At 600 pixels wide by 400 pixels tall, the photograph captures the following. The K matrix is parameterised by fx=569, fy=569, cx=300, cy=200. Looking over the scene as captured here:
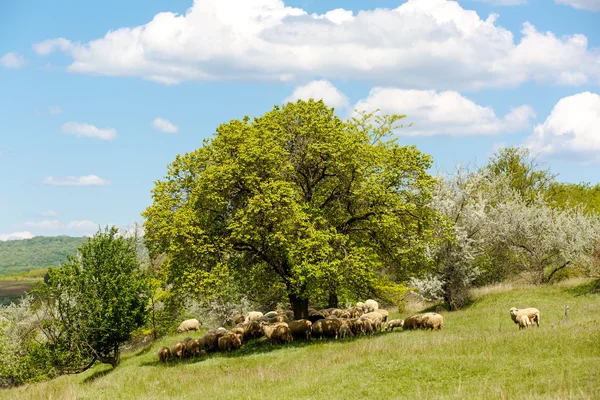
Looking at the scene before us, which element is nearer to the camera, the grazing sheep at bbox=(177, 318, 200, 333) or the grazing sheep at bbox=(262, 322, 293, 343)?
the grazing sheep at bbox=(262, 322, 293, 343)

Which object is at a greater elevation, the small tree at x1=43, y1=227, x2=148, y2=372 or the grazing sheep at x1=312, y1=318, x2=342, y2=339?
the small tree at x1=43, y1=227, x2=148, y2=372

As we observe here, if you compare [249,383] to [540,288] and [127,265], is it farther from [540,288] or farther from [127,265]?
[540,288]

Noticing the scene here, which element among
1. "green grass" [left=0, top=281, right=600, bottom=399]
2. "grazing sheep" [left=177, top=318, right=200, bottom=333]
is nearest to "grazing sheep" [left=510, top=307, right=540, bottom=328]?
"green grass" [left=0, top=281, right=600, bottom=399]

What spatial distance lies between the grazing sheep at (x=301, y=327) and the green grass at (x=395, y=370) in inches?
72.5

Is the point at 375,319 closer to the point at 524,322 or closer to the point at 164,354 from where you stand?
the point at 524,322

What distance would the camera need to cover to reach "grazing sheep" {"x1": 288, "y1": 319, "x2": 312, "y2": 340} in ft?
110

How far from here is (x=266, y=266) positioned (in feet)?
117

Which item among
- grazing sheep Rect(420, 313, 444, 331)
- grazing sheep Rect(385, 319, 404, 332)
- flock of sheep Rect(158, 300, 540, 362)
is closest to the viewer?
grazing sheep Rect(420, 313, 444, 331)

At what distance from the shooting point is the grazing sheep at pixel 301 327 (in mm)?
33469

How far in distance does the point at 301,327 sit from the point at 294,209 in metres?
7.28

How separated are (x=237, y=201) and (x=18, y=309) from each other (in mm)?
49353

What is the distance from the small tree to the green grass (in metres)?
3.41

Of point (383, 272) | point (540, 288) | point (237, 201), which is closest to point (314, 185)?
point (237, 201)

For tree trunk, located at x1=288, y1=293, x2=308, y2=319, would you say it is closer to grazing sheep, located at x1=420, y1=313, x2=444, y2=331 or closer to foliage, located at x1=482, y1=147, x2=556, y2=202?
grazing sheep, located at x1=420, y1=313, x2=444, y2=331
